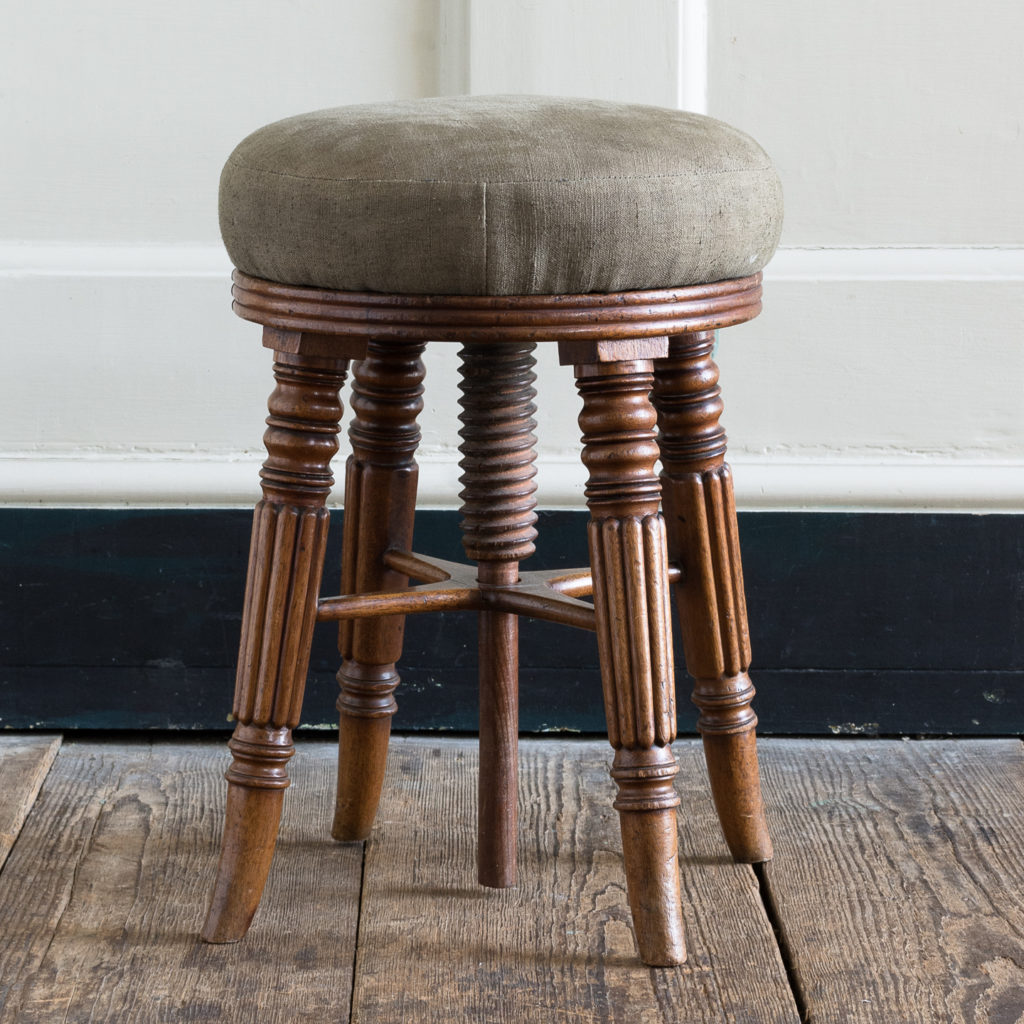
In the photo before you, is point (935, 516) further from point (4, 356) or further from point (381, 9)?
point (4, 356)

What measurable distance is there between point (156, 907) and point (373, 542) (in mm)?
363

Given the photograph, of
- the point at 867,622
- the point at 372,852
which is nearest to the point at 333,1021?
the point at 372,852

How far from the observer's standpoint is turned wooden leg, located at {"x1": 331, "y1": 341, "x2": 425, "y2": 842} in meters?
1.21

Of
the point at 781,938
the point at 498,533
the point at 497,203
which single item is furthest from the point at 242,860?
the point at 497,203

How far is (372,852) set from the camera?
1277 millimetres

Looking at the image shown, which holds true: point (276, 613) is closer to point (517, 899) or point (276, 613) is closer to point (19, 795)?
point (517, 899)

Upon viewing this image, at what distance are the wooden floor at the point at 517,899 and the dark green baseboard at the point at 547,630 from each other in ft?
0.16

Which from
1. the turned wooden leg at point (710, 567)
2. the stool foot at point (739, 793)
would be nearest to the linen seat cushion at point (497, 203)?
the turned wooden leg at point (710, 567)

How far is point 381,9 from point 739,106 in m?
0.39

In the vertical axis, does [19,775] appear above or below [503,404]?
below

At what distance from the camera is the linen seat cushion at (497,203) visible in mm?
917

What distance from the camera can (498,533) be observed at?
3.90ft

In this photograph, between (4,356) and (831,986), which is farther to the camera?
(4,356)

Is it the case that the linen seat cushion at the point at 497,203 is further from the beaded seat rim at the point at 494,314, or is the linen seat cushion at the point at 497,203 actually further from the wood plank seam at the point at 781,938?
the wood plank seam at the point at 781,938
